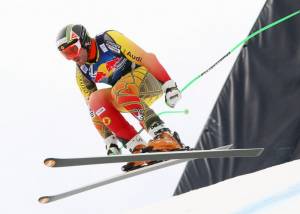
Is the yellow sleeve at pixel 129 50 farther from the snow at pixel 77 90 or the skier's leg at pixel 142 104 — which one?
the snow at pixel 77 90

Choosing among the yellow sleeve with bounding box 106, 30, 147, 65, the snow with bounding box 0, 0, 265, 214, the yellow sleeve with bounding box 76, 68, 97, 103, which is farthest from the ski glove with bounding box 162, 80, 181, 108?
the snow with bounding box 0, 0, 265, 214

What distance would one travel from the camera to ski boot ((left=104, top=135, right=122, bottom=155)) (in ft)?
14.3

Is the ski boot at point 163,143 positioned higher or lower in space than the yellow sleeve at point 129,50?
lower

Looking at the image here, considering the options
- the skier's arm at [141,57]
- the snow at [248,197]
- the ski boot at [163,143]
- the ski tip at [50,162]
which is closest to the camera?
the snow at [248,197]

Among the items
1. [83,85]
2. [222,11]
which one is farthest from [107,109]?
[222,11]

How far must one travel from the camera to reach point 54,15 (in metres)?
9.85

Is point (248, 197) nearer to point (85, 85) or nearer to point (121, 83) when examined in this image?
point (121, 83)

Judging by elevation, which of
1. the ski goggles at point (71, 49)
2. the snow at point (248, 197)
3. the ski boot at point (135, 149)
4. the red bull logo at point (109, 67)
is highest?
the ski goggles at point (71, 49)

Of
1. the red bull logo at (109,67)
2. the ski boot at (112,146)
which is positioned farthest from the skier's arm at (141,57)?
the ski boot at (112,146)

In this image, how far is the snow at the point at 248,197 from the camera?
268 cm

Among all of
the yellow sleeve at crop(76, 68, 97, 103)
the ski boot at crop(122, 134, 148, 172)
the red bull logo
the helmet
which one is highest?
the helmet

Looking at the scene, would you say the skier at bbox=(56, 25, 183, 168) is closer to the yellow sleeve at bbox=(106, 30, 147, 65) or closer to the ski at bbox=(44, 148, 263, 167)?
the yellow sleeve at bbox=(106, 30, 147, 65)

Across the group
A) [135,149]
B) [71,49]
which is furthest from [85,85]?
[135,149]

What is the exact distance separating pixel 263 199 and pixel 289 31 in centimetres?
343
